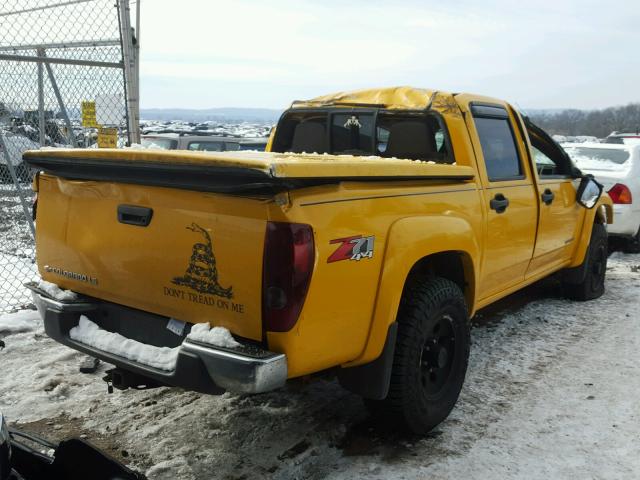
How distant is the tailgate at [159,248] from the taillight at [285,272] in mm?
41

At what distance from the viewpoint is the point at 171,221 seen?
8.93ft

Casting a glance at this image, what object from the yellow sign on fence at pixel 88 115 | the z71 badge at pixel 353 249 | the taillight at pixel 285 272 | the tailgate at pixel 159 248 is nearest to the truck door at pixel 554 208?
the z71 badge at pixel 353 249

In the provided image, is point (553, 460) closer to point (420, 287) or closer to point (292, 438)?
point (420, 287)

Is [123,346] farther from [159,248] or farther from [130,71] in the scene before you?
[130,71]

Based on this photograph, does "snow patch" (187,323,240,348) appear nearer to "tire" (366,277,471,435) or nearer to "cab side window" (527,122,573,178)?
"tire" (366,277,471,435)

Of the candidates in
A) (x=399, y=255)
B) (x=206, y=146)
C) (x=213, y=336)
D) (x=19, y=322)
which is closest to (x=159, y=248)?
(x=213, y=336)

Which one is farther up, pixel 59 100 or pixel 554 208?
pixel 59 100

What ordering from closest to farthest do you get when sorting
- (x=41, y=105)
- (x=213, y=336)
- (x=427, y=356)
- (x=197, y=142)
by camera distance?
(x=213, y=336) → (x=427, y=356) → (x=41, y=105) → (x=197, y=142)

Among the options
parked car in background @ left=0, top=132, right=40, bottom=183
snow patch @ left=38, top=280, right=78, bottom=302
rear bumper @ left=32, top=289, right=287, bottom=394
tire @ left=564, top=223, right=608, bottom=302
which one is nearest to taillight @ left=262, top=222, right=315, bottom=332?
rear bumper @ left=32, top=289, right=287, bottom=394

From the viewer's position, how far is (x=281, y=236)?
2.44 meters

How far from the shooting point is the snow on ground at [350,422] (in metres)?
3.20

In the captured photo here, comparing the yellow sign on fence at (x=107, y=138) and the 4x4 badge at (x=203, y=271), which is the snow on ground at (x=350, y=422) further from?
the yellow sign on fence at (x=107, y=138)

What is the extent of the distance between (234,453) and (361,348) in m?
1.02

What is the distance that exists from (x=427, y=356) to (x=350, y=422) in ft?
2.12
